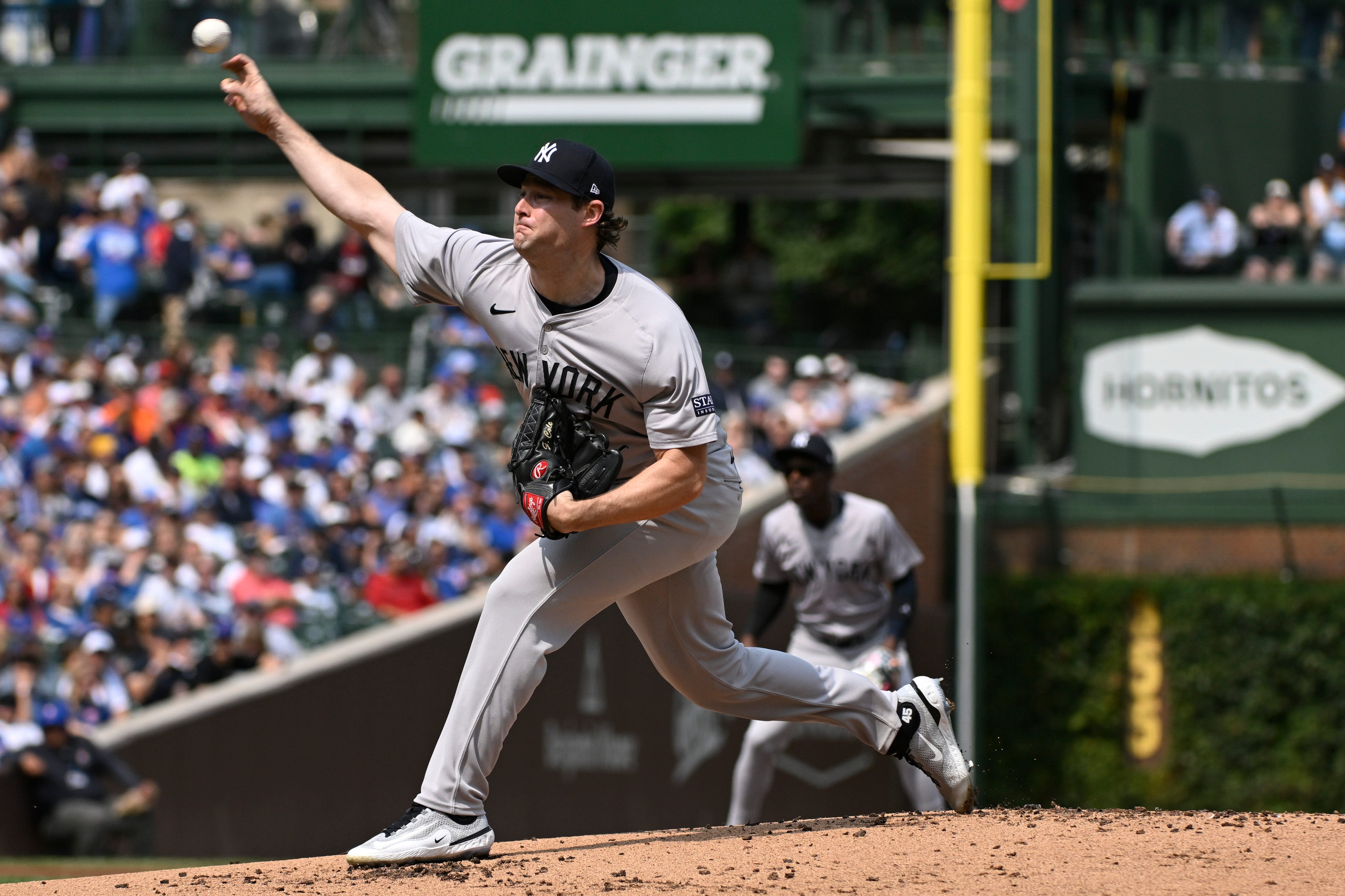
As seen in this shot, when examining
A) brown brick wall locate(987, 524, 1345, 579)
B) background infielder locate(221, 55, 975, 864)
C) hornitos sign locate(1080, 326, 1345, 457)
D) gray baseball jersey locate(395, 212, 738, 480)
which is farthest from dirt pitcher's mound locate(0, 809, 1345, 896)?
hornitos sign locate(1080, 326, 1345, 457)

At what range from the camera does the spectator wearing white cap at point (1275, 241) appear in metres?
13.7

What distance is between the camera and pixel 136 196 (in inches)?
626

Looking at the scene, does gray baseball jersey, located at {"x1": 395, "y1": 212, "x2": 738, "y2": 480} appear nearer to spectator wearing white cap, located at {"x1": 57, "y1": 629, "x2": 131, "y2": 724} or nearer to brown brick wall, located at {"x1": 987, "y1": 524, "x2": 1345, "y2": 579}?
spectator wearing white cap, located at {"x1": 57, "y1": 629, "x2": 131, "y2": 724}

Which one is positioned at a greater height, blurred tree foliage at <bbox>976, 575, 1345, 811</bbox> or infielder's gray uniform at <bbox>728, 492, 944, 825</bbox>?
infielder's gray uniform at <bbox>728, 492, 944, 825</bbox>

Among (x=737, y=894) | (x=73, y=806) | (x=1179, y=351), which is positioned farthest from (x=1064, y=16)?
(x=737, y=894)

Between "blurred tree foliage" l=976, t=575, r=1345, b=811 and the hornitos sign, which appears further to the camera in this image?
the hornitos sign

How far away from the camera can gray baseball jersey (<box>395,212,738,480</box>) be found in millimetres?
4316

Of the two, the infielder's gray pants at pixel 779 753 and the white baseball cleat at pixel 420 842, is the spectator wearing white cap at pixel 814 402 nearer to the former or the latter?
the infielder's gray pants at pixel 779 753

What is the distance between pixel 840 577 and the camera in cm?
781

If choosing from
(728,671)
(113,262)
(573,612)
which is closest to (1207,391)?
(728,671)

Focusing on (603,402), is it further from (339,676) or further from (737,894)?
(339,676)

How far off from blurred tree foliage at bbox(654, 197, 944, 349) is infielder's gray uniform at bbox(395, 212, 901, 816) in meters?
13.4

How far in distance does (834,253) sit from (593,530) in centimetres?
3605

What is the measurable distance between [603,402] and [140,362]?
11243 millimetres
